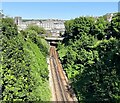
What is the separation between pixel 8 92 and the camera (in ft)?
79.2

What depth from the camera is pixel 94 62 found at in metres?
43.7

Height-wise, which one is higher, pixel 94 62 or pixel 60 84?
pixel 94 62

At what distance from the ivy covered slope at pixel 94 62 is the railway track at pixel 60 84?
92 centimetres

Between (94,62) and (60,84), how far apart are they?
19.3 feet

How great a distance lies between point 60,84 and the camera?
44969mm

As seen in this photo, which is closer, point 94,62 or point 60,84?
point 94,62

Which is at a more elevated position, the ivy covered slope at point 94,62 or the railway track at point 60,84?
the ivy covered slope at point 94,62

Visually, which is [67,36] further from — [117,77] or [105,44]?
[117,77]

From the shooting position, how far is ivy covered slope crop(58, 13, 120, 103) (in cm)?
3391

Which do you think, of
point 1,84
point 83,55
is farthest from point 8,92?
point 83,55

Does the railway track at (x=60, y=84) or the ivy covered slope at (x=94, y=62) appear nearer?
the ivy covered slope at (x=94, y=62)

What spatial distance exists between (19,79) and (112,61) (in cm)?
1395

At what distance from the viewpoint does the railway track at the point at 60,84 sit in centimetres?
3862

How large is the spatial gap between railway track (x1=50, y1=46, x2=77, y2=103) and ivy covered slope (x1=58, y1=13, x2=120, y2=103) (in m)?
0.92
